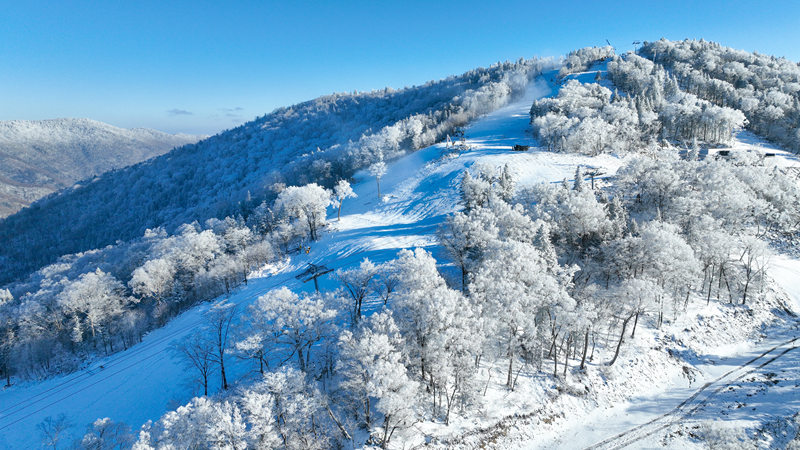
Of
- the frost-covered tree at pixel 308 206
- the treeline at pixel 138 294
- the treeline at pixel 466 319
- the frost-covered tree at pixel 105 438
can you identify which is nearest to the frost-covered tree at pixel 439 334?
the treeline at pixel 466 319

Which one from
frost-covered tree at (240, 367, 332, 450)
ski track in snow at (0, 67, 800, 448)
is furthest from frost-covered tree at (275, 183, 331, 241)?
frost-covered tree at (240, 367, 332, 450)

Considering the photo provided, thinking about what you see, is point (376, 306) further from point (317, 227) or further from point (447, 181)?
point (447, 181)

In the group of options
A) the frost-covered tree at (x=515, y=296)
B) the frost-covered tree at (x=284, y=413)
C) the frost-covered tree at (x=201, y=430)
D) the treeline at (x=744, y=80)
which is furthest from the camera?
the treeline at (x=744, y=80)

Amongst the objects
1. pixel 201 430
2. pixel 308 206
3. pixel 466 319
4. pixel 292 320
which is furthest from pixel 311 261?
pixel 201 430

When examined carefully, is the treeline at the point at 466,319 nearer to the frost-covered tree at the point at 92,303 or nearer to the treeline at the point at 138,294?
the treeline at the point at 138,294

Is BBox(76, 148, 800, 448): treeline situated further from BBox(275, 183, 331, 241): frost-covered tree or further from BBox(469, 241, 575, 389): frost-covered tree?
BBox(275, 183, 331, 241): frost-covered tree

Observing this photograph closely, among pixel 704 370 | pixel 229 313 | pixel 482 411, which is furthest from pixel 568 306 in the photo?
pixel 229 313
